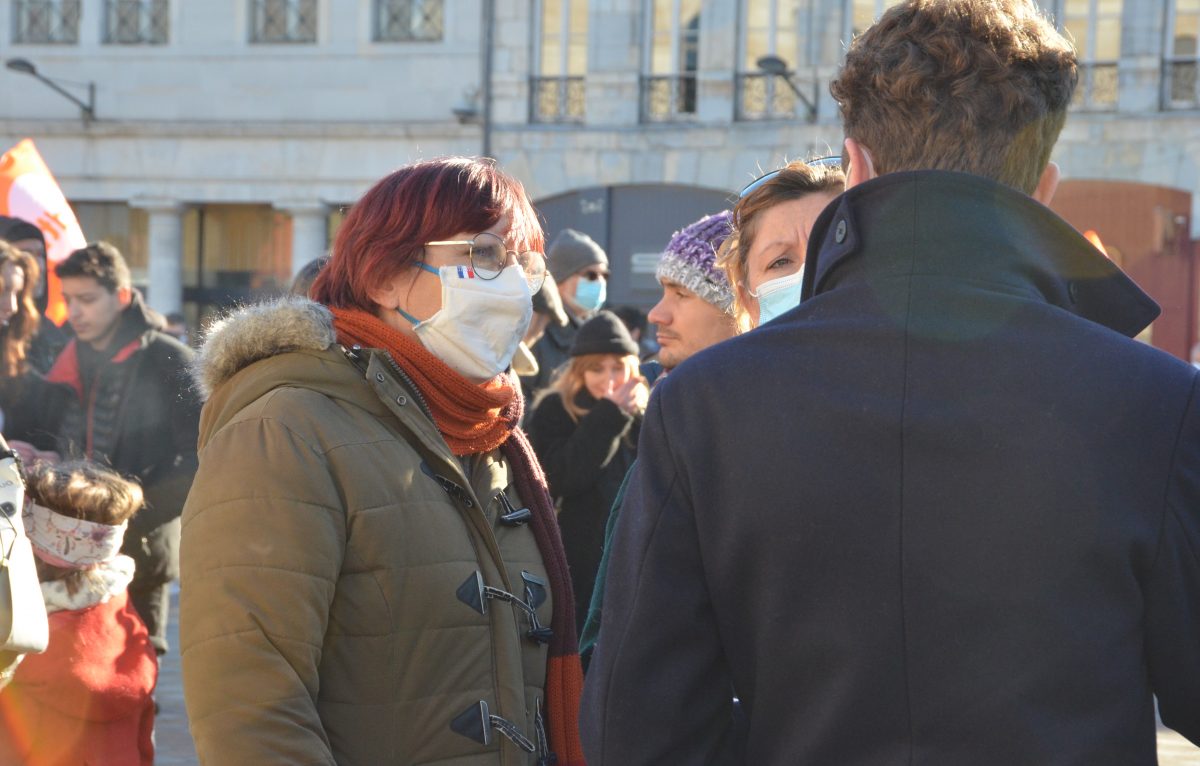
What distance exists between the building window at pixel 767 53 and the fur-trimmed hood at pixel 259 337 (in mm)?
19428

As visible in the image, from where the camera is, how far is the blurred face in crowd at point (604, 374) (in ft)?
18.2

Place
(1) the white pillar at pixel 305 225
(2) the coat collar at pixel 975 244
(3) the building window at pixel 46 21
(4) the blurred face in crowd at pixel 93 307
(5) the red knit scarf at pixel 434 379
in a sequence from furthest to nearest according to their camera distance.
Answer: (3) the building window at pixel 46 21 < (1) the white pillar at pixel 305 225 < (4) the blurred face in crowd at pixel 93 307 < (5) the red knit scarf at pixel 434 379 < (2) the coat collar at pixel 975 244

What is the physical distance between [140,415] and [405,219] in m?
3.27

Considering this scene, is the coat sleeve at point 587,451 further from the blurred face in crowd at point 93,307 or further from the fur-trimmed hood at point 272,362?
the fur-trimmed hood at point 272,362

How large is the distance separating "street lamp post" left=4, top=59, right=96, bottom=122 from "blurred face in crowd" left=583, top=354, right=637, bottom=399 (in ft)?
61.6

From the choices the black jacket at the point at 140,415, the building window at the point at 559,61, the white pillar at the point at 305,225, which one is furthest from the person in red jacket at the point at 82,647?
the white pillar at the point at 305,225

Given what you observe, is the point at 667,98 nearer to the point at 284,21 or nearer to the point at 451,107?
the point at 451,107

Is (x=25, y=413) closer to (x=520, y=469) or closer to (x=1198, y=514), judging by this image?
(x=520, y=469)

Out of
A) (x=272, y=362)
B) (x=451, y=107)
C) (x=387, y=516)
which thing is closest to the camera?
(x=387, y=516)

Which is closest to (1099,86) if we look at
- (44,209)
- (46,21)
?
(46,21)

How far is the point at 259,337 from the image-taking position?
2689 millimetres

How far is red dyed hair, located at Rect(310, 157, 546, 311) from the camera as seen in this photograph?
9.38ft

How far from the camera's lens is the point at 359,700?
2.52 m

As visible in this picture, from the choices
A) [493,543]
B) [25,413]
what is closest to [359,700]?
[493,543]
